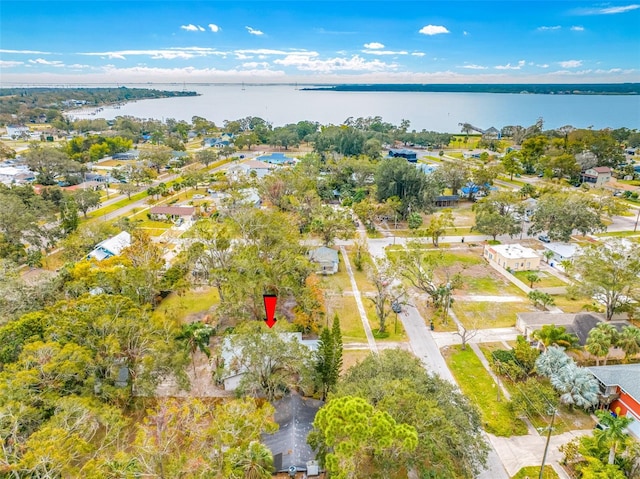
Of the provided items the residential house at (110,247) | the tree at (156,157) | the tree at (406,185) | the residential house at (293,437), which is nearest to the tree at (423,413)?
the residential house at (293,437)

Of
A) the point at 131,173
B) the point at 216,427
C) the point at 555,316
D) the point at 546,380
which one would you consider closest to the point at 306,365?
the point at 216,427

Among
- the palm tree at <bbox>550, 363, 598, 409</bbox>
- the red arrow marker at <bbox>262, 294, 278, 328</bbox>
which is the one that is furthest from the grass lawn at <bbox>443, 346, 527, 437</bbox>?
the red arrow marker at <bbox>262, 294, 278, 328</bbox>

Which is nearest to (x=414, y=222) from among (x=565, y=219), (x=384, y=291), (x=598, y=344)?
(x=565, y=219)

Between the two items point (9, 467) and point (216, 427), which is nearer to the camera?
point (9, 467)

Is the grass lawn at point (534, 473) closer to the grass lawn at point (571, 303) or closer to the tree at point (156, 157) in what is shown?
the grass lawn at point (571, 303)

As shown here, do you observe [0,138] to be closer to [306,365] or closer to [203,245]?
[203,245]

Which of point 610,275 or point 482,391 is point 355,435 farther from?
point 610,275
